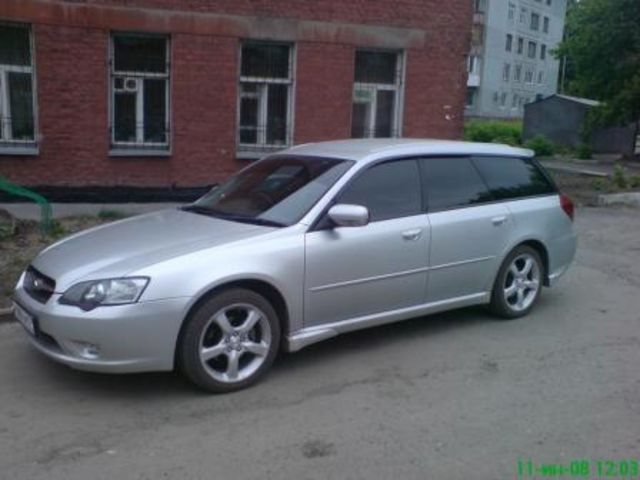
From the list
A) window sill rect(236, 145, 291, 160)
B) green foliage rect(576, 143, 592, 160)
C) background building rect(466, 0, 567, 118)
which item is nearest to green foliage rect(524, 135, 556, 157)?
green foliage rect(576, 143, 592, 160)

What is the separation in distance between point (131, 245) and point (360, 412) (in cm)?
181

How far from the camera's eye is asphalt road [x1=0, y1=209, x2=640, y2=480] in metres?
3.82

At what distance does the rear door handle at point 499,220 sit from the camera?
6.11 m

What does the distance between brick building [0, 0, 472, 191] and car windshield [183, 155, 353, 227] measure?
20.3 ft

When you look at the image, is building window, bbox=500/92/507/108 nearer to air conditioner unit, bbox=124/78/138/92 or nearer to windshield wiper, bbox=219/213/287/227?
air conditioner unit, bbox=124/78/138/92

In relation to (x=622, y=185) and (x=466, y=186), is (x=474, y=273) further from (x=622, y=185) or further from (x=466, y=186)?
(x=622, y=185)

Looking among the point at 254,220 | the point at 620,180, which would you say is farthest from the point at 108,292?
the point at 620,180

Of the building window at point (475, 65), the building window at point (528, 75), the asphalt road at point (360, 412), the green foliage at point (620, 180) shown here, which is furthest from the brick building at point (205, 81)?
the building window at point (528, 75)

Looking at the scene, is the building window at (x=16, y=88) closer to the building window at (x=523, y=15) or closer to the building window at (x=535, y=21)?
the building window at (x=523, y=15)

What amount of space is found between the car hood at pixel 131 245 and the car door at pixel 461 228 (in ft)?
4.85

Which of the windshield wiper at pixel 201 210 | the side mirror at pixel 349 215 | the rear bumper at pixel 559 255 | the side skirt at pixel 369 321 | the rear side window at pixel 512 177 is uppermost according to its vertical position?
the rear side window at pixel 512 177

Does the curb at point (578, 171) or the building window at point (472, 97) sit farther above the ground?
the building window at point (472, 97)

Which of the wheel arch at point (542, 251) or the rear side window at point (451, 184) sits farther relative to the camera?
the wheel arch at point (542, 251)

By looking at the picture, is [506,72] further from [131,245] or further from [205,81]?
[131,245]
